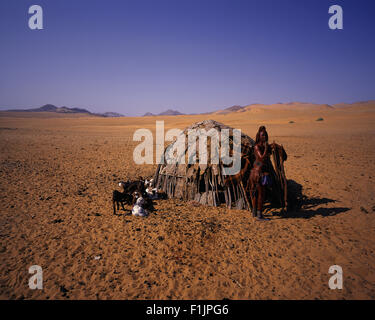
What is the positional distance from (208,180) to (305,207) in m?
3.33

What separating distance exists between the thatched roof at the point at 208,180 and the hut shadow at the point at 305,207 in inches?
57.7

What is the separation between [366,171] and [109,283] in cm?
1164

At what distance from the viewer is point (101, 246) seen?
4.86 meters

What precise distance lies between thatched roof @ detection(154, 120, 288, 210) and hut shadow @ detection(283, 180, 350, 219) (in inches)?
57.7

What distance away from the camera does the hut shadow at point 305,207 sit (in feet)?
20.8

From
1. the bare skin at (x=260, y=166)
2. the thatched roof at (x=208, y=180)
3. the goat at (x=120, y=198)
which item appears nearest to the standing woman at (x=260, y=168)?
the bare skin at (x=260, y=166)

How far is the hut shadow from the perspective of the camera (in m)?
6.34

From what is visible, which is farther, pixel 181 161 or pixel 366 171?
pixel 366 171

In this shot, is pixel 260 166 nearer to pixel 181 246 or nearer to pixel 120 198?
pixel 181 246

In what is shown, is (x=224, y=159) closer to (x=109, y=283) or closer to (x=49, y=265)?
(x=109, y=283)

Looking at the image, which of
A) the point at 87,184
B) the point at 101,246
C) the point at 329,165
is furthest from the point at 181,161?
the point at 329,165

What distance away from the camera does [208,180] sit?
273 inches

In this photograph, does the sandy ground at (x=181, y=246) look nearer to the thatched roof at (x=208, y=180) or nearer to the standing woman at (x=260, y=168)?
the thatched roof at (x=208, y=180)

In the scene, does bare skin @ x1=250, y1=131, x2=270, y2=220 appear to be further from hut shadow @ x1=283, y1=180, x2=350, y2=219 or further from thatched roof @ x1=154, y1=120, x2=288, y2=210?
hut shadow @ x1=283, y1=180, x2=350, y2=219
